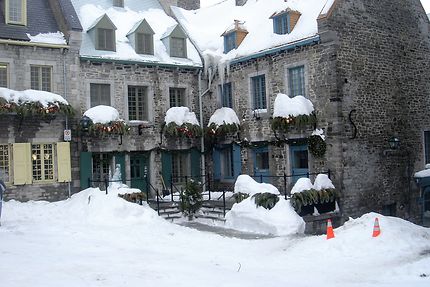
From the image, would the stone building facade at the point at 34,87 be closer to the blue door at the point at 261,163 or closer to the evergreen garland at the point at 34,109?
the evergreen garland at the point at 34,109

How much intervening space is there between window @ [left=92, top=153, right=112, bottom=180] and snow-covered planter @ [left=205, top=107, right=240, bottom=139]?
4.22 meters

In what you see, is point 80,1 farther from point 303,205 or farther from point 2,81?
point 303,205

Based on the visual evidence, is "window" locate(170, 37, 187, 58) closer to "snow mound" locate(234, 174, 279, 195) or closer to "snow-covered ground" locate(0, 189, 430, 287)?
"snow mound" locate(234, 174, 279, 195)

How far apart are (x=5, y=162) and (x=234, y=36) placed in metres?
10.1

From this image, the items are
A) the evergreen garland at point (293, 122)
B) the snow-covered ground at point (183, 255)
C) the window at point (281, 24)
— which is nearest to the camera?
the snow-covered ground at point (183, 255)

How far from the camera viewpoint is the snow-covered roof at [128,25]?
19.2 meters

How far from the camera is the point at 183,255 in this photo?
396 inches

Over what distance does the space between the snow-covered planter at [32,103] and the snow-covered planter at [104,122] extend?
0.94 meters

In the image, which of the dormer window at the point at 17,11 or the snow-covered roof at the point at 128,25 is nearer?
the dormer window at the point at 17,11

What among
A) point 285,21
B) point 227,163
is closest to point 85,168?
point 227,163

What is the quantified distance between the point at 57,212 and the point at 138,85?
6494 mm

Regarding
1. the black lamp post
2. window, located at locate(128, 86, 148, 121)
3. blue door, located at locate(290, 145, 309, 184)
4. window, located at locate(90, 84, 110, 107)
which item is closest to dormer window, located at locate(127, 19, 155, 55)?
window, located at locate(128, 86, 148, 121)

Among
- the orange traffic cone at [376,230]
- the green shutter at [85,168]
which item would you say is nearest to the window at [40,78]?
the green shutter at [85,168]

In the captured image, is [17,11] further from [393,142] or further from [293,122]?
[393,142]
